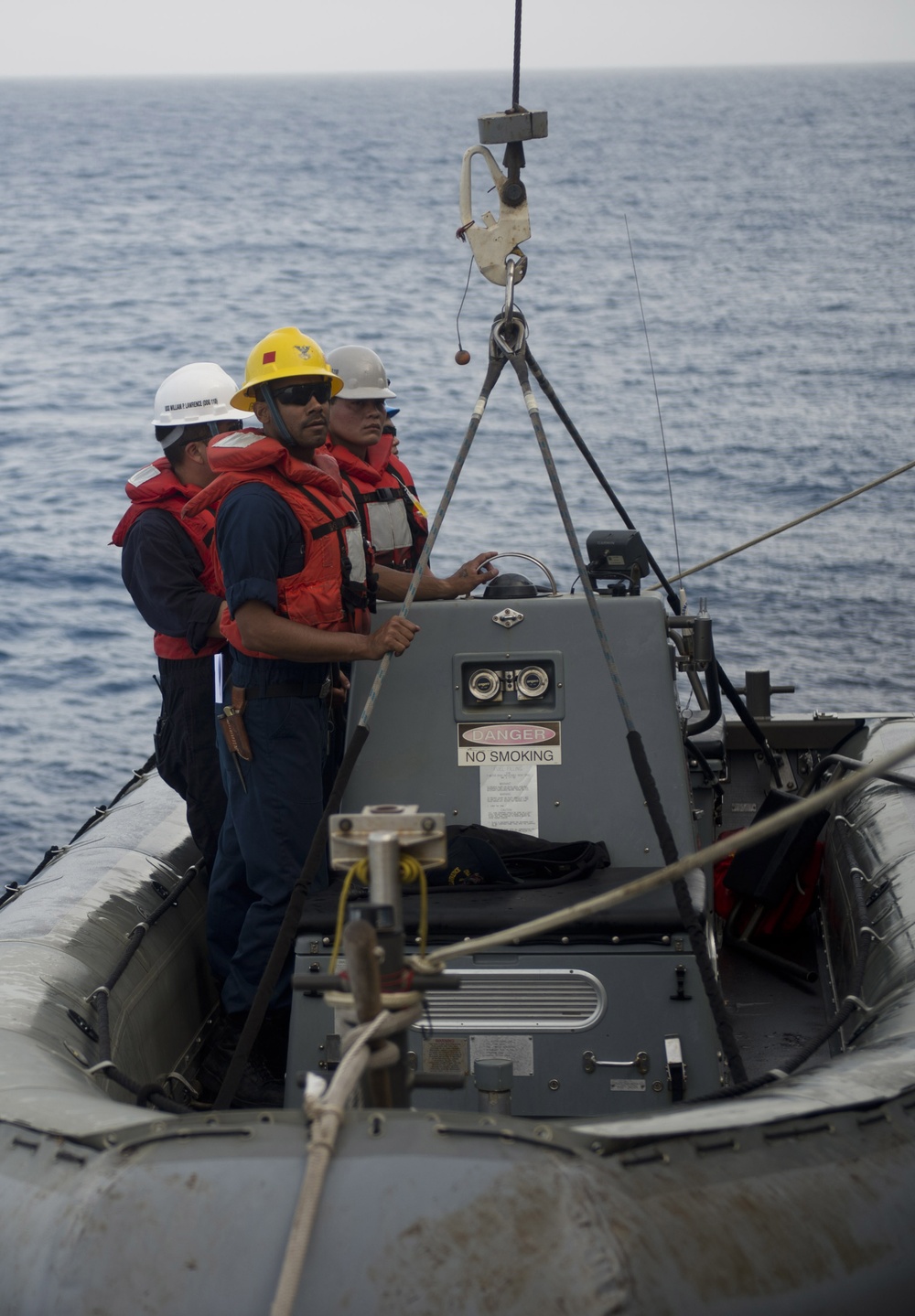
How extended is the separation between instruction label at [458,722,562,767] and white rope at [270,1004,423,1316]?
Answer: 4.93 ft

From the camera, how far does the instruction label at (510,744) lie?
369 centimetres

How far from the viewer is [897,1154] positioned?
2410 millimetres

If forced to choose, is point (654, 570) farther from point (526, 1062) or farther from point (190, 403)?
point (526, 1062)

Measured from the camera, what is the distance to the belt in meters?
3.59

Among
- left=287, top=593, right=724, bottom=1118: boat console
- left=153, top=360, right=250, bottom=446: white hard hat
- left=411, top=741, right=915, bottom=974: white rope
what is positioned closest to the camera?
left=411, top=741, right=915, bottom=974: white rope

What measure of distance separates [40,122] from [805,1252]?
5651cm

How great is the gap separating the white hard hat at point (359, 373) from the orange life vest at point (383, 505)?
0.17 m

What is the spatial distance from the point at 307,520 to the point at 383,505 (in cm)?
97

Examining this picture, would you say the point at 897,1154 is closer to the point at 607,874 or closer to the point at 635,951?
the point at 635,951

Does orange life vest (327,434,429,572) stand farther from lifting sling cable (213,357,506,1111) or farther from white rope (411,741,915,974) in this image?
white rope (411,741,915,974)

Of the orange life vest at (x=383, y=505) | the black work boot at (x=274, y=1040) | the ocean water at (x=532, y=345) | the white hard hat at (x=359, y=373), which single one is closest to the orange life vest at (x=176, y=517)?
the orange life vest at (x=383, y=505)

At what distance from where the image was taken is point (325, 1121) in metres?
2.11

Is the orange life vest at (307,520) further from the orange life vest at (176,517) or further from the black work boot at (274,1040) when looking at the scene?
the black work boot at (274,1040)

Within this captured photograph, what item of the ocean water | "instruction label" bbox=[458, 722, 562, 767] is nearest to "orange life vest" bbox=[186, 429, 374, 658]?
"instruction label" bbox=[458, 722, 562, 767]
